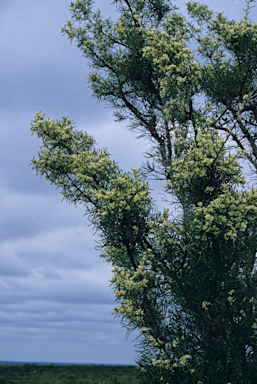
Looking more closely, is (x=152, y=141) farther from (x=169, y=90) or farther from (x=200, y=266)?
(x=200, y=266)

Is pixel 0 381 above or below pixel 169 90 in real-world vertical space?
below

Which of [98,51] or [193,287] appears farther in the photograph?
[98,51]

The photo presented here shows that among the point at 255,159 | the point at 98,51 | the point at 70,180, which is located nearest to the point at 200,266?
the point at 70,180


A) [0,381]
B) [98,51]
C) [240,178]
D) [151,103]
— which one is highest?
[98,51]

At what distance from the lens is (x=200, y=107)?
34.2ft

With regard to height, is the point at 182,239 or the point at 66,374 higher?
the point at 182,239

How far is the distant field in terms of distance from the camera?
8.27 meters

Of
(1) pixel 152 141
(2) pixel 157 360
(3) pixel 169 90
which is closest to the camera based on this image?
(2) pixel 157 360

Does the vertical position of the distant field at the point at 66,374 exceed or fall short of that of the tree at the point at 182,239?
it falls short

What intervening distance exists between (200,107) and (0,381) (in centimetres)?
857

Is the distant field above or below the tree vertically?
below

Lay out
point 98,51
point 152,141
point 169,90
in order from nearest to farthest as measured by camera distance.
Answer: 1. point 169,90
2. point 152,141
3. point 98,51

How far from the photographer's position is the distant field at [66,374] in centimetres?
827

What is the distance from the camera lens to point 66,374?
8.93 m
